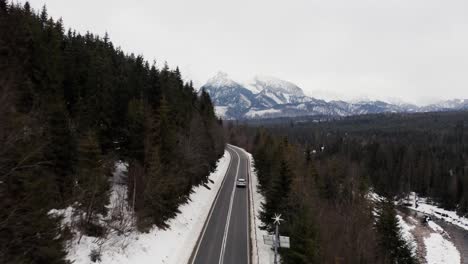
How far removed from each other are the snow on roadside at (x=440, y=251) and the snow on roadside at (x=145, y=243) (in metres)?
40.5

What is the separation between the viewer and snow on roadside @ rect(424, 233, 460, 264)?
4975 centimetres

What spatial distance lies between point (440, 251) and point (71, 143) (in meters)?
60.6

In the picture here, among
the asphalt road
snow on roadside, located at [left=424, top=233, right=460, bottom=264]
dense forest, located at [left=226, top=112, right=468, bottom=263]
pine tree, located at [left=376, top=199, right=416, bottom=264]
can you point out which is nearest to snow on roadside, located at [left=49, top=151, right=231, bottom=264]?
the asphalt road

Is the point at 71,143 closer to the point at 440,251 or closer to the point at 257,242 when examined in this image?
the point at 257,242

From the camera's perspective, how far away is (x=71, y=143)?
23.1 m

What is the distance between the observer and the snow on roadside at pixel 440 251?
4975 centimetres

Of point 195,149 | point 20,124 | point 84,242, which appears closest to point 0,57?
point 84,242

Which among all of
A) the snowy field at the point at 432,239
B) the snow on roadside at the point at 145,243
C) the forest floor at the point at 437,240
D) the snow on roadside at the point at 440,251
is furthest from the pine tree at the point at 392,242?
the snow on roadside at the point at 440,251

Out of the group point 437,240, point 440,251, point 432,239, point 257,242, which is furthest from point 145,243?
point 437,240

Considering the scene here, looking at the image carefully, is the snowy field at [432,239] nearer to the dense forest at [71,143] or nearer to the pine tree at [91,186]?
the dense forest at [71,143]

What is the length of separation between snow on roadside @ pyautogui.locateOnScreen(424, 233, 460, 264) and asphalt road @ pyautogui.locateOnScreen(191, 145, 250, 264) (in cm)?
3246

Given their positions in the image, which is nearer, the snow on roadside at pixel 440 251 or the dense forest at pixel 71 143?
the dense forest at pixel 71 143

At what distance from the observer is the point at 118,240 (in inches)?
824

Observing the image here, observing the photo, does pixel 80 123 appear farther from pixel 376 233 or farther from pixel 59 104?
pixel 376 233
